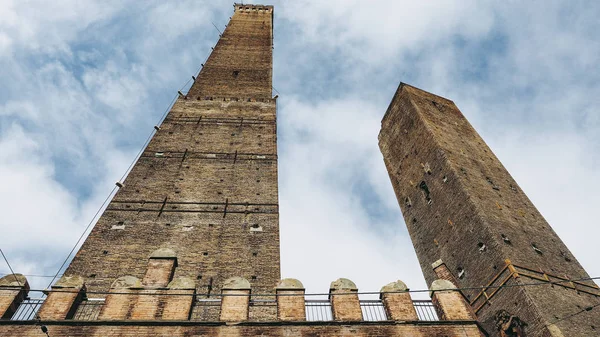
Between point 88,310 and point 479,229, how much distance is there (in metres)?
9.04

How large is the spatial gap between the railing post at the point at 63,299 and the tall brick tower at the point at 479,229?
558cm

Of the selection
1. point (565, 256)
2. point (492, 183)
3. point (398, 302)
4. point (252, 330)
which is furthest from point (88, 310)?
point (492, 183)

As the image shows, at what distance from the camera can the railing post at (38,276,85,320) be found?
5770 millimetres

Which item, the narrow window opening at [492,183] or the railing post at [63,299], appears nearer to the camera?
the railing post at [63,299]

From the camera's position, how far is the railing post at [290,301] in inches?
234

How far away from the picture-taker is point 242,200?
1046cm

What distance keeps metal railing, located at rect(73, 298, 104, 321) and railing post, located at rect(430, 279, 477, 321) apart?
4.57m

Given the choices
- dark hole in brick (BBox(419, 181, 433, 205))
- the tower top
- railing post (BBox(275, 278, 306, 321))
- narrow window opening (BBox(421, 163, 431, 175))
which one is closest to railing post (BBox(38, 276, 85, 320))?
railing post (BBox(275, 278, 306, 321))

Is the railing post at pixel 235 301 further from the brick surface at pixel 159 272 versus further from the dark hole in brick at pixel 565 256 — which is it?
the dark hole in brick at pixel 565 256

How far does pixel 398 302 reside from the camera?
246 inches

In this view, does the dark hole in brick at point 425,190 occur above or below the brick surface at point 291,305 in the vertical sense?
above

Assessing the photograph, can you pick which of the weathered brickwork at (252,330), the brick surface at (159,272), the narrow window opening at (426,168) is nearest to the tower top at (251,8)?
the narrow window opening at (426,168)

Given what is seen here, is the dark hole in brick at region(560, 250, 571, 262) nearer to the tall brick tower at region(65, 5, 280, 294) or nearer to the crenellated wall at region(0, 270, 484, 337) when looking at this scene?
the crenellated wall at region(0, 270, 484, 337)

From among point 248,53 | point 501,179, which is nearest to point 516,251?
point 501,179
